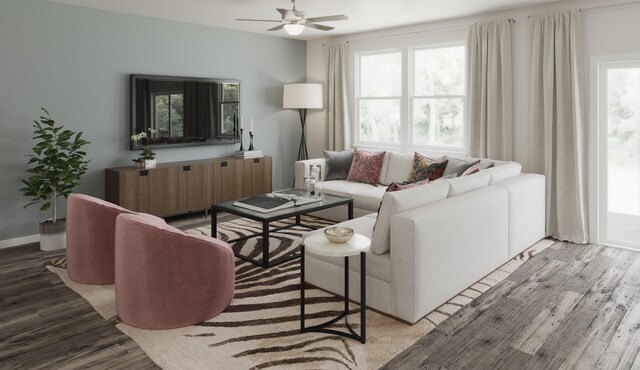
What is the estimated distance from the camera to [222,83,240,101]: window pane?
20.5ft

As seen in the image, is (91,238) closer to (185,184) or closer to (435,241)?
(185,184)

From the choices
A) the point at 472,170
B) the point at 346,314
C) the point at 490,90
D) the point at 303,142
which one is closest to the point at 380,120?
the point at 303,142

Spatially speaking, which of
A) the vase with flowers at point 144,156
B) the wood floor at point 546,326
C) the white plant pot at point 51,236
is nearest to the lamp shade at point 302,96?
the vase with flowers at point 144,156

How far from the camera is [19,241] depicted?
4.70 metres

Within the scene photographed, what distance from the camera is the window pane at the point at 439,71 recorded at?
5.73m

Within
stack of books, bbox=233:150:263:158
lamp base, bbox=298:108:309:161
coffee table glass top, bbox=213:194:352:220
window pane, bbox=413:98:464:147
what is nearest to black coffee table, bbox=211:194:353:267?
coffee table glass top, bbox=213:194:352:220

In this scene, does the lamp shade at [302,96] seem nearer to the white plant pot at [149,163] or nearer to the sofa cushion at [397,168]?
the sofa cushion at [397,168]

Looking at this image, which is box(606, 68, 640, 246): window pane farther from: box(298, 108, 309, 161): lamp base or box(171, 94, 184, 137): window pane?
box(171, 94, 184, 137): window pane

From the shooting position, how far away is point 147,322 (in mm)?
2830

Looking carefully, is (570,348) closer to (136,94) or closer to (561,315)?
(561,315)

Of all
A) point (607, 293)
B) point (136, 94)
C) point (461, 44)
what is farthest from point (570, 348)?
point (136, 94)

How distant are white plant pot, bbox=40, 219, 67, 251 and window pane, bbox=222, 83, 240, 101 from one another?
104 inches

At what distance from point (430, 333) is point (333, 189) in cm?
283

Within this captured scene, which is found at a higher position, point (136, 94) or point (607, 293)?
point (136, 94)
